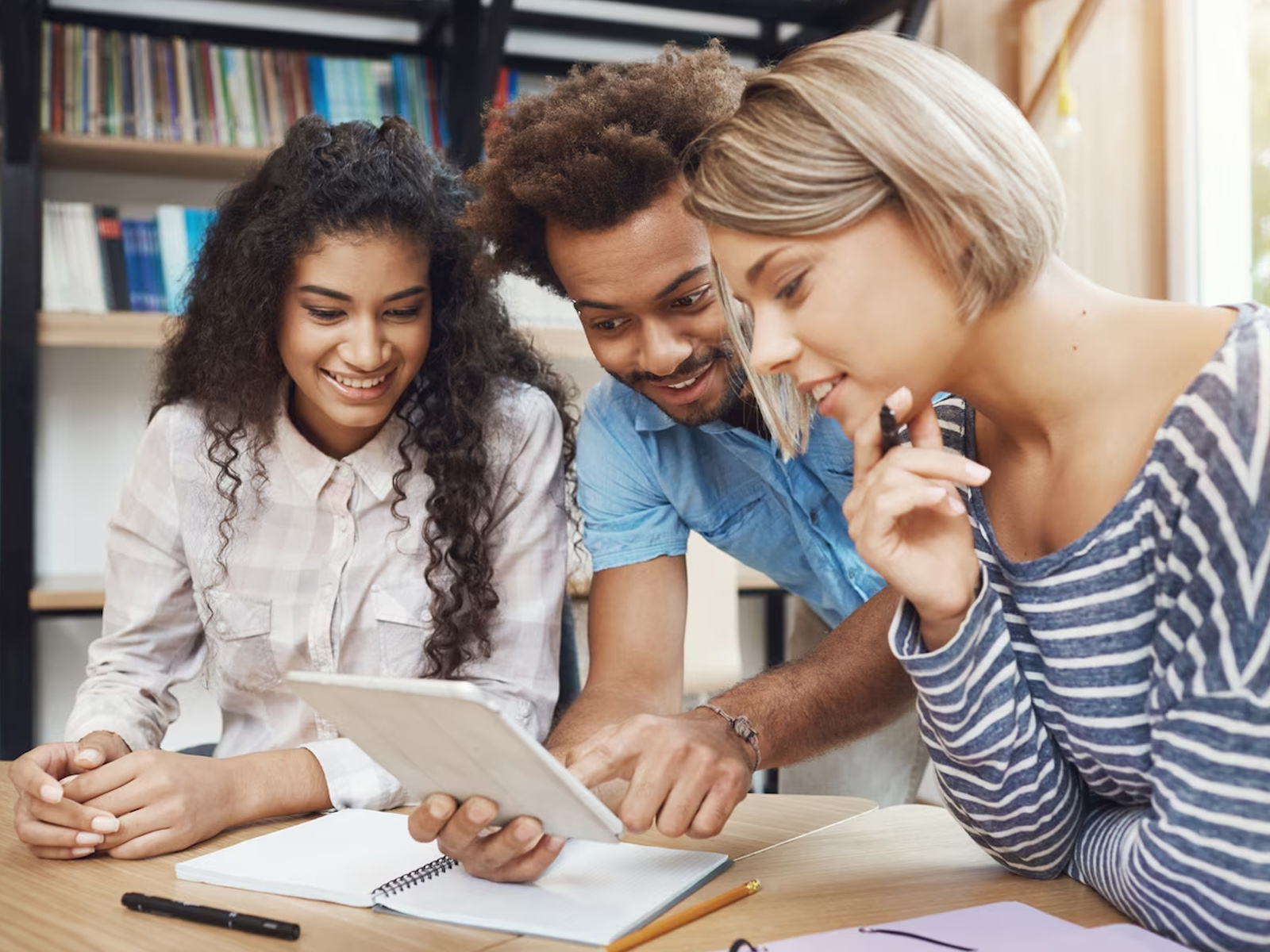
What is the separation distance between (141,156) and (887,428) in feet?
8.07

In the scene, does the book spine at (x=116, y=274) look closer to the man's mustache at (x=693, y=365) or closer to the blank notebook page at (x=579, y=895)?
the man's mustache at (x=693, y=365)

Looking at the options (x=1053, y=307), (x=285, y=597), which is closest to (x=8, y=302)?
(x=285, y=597)

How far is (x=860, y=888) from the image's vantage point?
0.95 m

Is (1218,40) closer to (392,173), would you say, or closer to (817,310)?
(392,173)

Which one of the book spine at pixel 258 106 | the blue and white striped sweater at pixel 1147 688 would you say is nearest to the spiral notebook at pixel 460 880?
the blue and white striped sweater at pixel 1147 688

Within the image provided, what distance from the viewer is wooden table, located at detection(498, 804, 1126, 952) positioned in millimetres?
852

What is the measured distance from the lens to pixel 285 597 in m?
1.58

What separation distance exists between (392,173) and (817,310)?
0.84m

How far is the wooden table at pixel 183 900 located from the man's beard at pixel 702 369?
1.57ft

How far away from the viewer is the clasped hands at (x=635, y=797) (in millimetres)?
919

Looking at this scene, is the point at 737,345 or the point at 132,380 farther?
the point at 132,380

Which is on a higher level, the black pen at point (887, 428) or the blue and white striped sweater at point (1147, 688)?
the black pen at point (887, 428)

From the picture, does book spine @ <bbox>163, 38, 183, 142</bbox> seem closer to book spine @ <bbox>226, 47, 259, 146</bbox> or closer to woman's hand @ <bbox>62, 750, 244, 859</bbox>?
book spine @ <bbox>226, 47, 259, 146</bbox>

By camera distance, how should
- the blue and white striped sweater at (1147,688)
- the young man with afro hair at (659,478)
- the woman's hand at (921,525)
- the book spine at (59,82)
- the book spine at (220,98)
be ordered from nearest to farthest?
the blue and white striped sweater at (1147,688)
the woman's hand at (921,525)
the young man with afro hair at (659,478)
the book spine at (59,82)
the book spine at (220,98)
